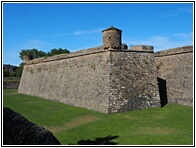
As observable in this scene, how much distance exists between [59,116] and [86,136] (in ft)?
18.2

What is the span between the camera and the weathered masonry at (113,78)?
18047mm

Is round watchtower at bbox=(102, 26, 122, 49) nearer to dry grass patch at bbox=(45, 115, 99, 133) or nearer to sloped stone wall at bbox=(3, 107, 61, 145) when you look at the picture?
dry grass patch at bbox=(45, 115, 99, 133)

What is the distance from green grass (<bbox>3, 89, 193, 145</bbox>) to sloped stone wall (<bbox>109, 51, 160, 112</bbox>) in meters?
0.87

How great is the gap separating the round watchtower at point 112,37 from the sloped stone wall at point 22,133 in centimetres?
1373

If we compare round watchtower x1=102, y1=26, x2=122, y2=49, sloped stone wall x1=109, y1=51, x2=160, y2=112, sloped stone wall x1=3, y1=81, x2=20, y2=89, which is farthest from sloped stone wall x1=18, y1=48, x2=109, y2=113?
sloped stone wall x1=3, y1=81, x2=20, y2=89

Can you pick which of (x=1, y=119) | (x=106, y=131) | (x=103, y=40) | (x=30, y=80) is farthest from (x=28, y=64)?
(x=1, y=119)

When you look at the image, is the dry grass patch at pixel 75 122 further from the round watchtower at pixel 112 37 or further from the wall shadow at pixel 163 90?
the wall shadow at pixel 163 90

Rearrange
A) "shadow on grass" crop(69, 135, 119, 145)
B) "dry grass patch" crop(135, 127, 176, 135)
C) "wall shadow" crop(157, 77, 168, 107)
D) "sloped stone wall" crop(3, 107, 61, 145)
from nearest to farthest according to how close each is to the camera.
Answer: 1. "sloped stone wall" crop(3, 107, 61, 145)
2. "shadow on grass" crop(69, 135, 119, 145)
3. "dry grass patch" crop(135, 127, 176, 135)
4. "wall shadow" crop(157, 77, 168, 107)

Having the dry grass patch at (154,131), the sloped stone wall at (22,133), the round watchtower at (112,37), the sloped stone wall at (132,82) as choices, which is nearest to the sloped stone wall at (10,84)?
the round watchtower at (112,37)

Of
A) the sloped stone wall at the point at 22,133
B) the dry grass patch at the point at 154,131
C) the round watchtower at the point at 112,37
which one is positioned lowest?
the dry grass patch at the point at 154,131

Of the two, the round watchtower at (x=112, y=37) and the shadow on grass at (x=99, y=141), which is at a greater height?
the round watchtower at (x=112, y=37)

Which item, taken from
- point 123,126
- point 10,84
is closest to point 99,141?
point 123,126

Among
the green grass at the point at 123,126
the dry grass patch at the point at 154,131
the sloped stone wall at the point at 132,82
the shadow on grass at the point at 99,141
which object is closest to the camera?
the shadow on grass at the point at 99,141

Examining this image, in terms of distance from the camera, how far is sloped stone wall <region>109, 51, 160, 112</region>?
17.9 metres
